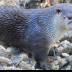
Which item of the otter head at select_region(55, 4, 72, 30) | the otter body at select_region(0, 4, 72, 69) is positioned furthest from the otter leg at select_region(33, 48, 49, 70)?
the otter head at select_region(55, 4, 72, 30)

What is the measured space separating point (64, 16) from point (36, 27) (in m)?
0.40

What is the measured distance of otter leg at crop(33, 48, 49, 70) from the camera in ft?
5.42

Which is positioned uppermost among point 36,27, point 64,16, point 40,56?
point 64,16

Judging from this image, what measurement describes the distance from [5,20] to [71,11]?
0.92 m

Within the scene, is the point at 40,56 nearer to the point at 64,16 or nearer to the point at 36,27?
the point at 36,27

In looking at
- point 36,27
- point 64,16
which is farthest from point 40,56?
point 64,16

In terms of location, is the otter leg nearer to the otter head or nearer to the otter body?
the otter body

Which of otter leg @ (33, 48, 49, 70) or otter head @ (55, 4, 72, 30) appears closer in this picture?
otter head @ (55, 4, 72, 30)

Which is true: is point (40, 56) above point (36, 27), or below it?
below

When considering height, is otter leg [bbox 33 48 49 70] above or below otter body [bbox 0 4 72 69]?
below

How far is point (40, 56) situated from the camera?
1.68 m

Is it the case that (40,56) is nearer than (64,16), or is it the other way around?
(64,16)

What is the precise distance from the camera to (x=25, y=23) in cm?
168

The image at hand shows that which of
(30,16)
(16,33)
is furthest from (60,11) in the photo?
(16,33)
